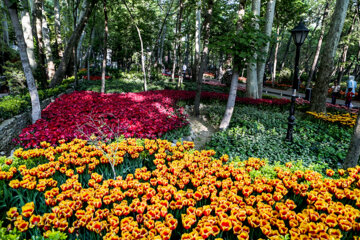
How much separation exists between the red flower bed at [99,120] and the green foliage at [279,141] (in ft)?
5.55

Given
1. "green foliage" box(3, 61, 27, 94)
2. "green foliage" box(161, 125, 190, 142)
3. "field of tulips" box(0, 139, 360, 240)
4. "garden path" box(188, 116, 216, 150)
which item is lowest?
"garden path" box(188, 116, 216, 150)

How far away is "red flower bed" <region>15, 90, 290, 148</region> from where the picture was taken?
430 cm

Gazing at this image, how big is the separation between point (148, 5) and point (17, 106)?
57.8 ft

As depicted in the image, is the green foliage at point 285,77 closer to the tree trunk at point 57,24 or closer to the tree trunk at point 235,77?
the tree trunk at point 235,77

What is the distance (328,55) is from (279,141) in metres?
4.83

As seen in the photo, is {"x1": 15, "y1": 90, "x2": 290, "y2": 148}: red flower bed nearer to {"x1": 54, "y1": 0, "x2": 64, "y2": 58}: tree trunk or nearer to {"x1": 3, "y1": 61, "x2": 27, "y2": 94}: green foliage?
{"x1": 3, "y1": 61, "x2": 27, "y2": 94}: green foliage

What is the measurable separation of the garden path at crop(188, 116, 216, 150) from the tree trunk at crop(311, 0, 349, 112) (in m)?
4.94

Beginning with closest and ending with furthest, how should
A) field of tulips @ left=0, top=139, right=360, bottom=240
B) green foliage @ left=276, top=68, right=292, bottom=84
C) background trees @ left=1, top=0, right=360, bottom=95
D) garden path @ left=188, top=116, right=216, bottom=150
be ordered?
field of tulips @ left=0, top=139, right=360, bottom=240, garden path @ left=188, top=116, right=216, bottom=150, background trees @ left=1, top=0, right=360, bottom=95, green foliage @ left=276, top=68, right=292, bottom=84

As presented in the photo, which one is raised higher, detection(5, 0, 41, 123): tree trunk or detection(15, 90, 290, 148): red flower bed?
detection(5, 0, 41, 123): tree trunk

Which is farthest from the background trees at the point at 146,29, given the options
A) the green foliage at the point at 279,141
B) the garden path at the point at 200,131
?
the garden path at the point at 200,131

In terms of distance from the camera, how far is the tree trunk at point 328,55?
773cm

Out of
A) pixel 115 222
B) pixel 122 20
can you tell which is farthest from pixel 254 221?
pixel 122 20

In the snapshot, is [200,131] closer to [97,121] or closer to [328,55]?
[97,121]

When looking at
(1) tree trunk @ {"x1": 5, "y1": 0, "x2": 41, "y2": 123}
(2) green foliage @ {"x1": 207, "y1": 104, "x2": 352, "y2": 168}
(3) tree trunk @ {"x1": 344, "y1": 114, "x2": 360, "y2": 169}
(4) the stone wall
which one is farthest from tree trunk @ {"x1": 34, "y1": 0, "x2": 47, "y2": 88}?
(3) tree trunk @ {"x1": 344, "y1": 114, "x2": 360, "y2": 169}
